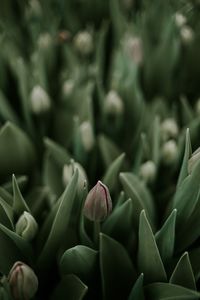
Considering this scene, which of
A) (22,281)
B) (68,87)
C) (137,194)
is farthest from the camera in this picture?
(68,87)

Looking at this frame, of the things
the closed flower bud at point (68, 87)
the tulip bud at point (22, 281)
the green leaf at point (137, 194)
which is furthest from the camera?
the closed flower bud at point (68, 87)

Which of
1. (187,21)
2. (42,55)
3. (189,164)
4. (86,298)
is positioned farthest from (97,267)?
(187,21)

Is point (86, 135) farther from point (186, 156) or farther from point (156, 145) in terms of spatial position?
point (186, 156)

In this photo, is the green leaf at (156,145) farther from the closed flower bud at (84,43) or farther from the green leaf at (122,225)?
the closed flower bud at (84,43)

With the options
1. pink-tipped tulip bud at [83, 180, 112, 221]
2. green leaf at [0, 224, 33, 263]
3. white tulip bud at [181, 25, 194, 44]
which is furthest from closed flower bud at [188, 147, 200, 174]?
white tulip bud at [181, 25, 194, 44]

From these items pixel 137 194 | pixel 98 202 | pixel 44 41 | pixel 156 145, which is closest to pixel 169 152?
pixel 156 145

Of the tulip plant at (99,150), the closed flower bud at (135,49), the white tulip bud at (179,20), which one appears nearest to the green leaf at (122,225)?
the tulip plant at (99,150)

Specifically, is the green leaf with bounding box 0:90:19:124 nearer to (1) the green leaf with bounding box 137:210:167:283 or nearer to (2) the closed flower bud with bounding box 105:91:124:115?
(2) the closed flower bud with bounding box 105:91:124:115
